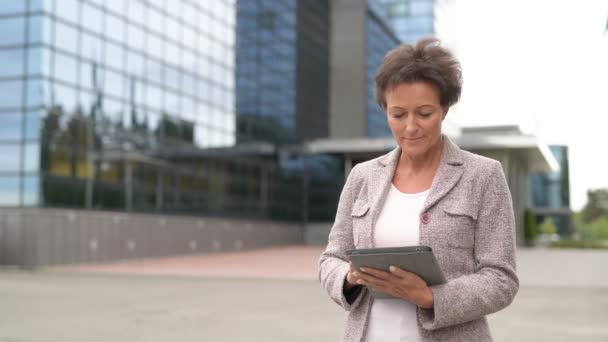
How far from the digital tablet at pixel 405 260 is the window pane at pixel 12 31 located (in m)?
24.4

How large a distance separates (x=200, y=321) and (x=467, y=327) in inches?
320

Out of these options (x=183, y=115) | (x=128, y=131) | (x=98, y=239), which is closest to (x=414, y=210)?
(x=98, y=239)

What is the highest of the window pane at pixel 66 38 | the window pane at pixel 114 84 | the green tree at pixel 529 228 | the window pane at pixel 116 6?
the window pane at pixel 116 6

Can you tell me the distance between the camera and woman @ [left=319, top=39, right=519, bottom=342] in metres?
2.08

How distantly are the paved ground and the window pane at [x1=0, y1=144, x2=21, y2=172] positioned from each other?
6067mm

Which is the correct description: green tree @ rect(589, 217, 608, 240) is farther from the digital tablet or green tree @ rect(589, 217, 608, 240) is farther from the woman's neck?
the digital tablet

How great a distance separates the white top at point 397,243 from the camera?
7.10ft

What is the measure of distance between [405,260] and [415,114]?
45 centimetres

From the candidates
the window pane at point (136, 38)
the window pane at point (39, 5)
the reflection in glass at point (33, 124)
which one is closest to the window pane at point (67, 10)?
the window pane at point (39, 5)

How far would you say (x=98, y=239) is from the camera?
85.1 ft

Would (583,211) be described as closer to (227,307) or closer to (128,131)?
(128,131)

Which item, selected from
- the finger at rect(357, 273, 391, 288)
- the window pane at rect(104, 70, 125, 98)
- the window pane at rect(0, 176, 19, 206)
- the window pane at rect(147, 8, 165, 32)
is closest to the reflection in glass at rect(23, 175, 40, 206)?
the window pane at rect(0, 176, 19, 206)

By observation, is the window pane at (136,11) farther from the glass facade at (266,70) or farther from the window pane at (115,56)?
the glass facade at (266,70)

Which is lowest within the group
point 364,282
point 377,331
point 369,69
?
point 377,331
